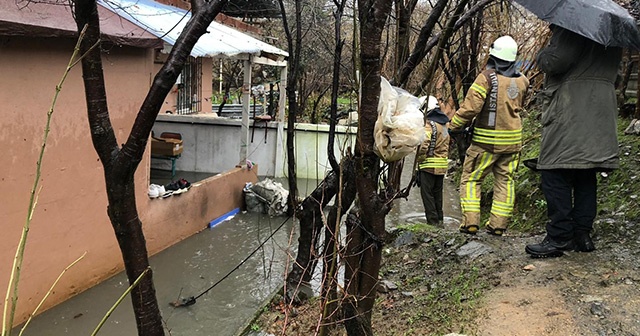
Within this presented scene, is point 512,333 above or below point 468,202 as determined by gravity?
below

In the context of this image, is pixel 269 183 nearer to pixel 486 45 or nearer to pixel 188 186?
pixel 188 186

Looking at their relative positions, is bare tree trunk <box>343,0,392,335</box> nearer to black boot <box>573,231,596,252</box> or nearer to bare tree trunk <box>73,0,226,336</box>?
bare tree trunk <box>73,0,226,336</box>

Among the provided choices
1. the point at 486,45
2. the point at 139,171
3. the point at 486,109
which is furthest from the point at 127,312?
the point at 486,45

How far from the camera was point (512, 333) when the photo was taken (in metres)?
3.41

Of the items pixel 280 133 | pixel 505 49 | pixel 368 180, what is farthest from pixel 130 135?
pixel 280 133

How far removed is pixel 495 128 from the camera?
5.13 m

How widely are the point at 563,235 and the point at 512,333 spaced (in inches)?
46.7

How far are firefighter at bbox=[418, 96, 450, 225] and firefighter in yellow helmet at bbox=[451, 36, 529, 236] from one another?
1.05 meters

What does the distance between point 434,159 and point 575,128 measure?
2626mm

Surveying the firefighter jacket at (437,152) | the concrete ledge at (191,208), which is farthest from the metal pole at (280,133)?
the firefighter jacket at (437,152)

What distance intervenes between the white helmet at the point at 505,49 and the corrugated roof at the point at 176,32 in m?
3.49

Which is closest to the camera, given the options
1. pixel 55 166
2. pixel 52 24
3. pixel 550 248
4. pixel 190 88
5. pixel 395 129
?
pixel 395 129

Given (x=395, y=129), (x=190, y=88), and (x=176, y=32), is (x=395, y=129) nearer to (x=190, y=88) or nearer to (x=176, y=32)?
(x=176, y=32)

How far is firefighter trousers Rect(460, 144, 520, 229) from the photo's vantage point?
5297 mm
